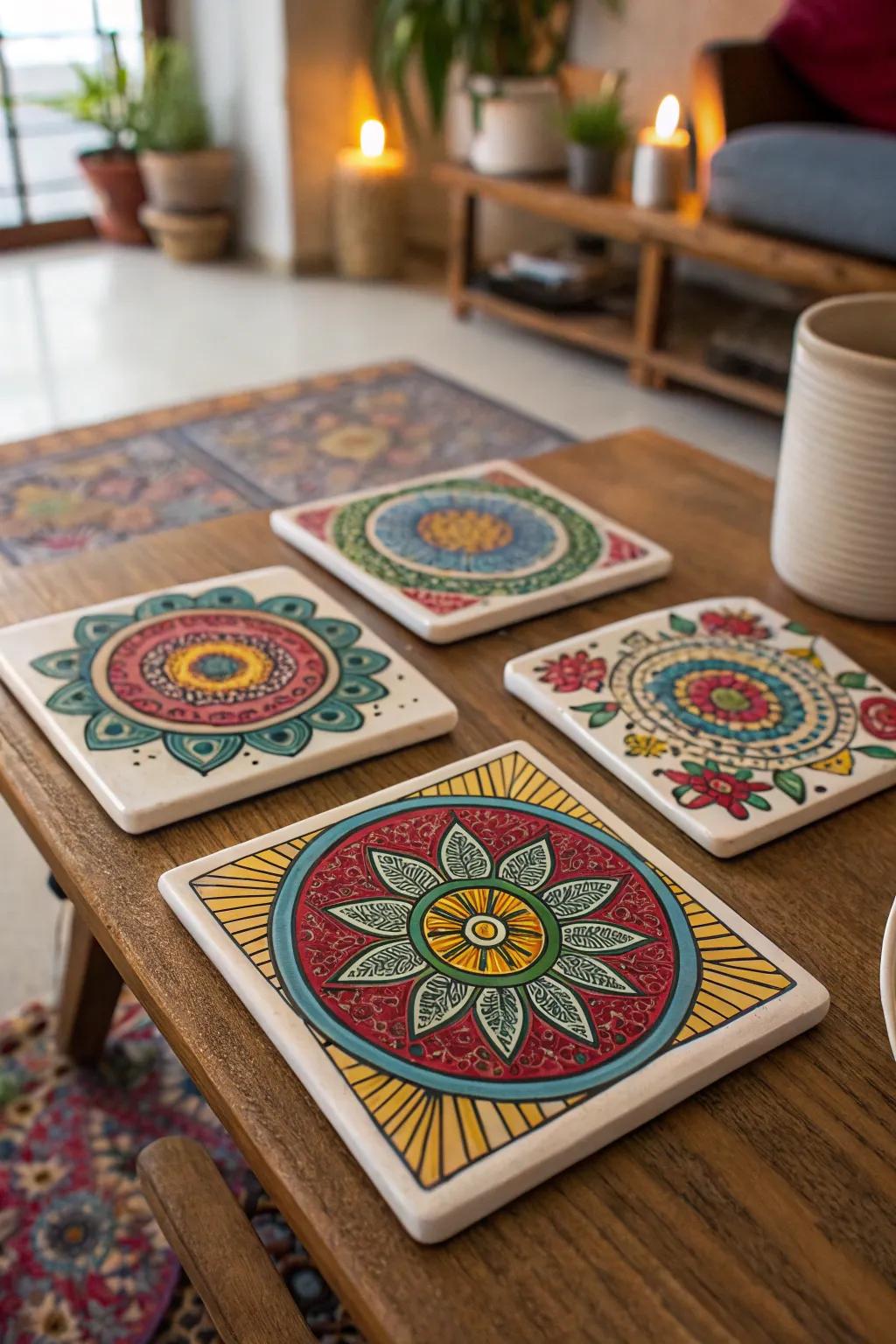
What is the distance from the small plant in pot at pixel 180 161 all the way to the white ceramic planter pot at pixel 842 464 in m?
3.29

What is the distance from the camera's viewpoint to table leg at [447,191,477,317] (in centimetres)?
325

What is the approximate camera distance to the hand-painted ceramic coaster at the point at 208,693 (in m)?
0.63

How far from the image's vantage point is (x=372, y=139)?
3.66 metres

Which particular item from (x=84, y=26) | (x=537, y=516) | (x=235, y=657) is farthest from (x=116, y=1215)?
(x=84, y=26)

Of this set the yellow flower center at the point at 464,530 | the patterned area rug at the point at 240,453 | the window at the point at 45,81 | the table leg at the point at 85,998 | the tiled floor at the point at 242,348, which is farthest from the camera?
the window at the point at 45,81

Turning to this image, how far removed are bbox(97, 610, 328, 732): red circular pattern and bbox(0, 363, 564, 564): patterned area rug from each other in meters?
1.38

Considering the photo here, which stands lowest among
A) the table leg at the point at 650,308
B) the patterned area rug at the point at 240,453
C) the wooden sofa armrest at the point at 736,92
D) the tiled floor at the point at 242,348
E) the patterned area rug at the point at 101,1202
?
the patterned area rug at the point at 101,1202

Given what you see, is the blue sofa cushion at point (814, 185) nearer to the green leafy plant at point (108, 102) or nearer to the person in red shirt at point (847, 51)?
the person in red shirt at point (847, 51)

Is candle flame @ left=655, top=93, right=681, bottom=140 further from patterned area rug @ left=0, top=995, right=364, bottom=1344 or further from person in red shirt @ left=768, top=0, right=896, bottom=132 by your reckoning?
patterned area rug @ left=0, top=995, right=364, bottom=1344

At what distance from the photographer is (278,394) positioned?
2.85m

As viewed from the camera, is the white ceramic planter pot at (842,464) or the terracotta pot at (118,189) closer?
the white ceramic planter pot at (842,464)

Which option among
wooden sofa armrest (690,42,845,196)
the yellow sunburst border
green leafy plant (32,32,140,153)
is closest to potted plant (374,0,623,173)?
wooden sofa armrest (690,42,845,196)

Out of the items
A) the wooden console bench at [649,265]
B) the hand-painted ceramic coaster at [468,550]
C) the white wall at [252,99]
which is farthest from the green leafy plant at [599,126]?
the hand-painted ceramic coaster at [468,550]

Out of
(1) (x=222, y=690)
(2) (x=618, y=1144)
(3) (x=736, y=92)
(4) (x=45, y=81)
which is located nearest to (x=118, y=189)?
(4) (x=45, y=81)
